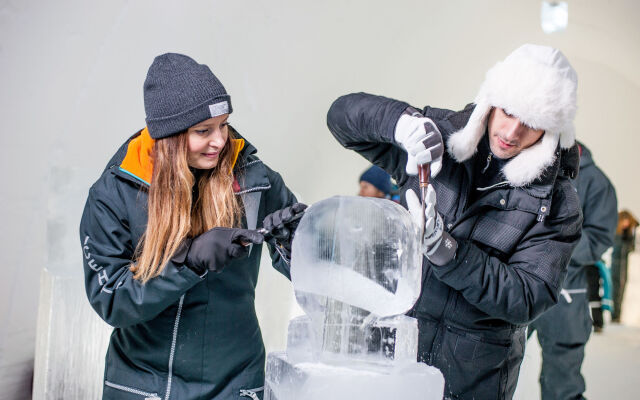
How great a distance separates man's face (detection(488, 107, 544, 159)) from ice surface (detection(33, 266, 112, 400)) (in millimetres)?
1952

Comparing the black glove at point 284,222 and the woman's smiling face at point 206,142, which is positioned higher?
the woman's smiling face at point 206,142

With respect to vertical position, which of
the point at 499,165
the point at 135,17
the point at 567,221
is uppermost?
the point at 135,17

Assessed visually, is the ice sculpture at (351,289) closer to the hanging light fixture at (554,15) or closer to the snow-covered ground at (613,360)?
the snow-covered ground at (613,360)

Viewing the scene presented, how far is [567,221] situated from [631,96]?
26.8ft

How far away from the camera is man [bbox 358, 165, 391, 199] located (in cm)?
449

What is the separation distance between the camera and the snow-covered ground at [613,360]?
13.8 ft

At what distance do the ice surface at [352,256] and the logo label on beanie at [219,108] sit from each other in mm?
381

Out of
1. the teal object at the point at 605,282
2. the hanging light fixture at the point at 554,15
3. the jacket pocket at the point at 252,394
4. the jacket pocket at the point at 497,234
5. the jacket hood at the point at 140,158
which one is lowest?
the teal object at the point at 605,282

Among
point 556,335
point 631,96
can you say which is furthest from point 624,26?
point 556,335

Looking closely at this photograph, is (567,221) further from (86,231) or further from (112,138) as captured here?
(112,138)

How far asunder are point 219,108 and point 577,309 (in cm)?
294

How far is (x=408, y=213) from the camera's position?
6.21ft

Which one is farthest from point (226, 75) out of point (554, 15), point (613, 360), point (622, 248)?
point (622, 248)

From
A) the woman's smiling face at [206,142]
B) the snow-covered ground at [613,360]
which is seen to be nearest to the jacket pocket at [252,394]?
the woman's smiling face at [206,142]
